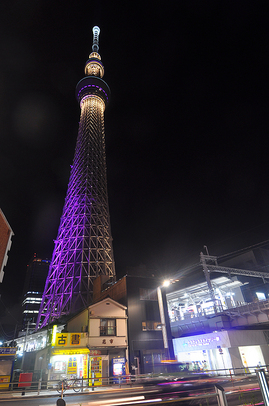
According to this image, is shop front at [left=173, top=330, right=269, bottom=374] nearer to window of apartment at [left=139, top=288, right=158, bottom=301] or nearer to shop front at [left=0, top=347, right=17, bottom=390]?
window of apartment at [left=139, top=288, right=158, bottom=301]

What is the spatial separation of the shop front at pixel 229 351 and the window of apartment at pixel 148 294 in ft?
24.2

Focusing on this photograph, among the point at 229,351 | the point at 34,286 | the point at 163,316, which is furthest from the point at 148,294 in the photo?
the point at 34,286

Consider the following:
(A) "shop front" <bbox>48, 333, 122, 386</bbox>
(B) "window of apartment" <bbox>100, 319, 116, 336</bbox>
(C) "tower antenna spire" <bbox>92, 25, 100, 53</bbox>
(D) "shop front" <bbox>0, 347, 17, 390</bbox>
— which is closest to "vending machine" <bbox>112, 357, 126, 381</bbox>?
(A) "shop front" <bbox>48, 333, 122, 386</bbox>

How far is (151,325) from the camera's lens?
26938mm

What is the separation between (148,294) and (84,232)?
24.3 metres

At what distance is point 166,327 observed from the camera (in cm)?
2747

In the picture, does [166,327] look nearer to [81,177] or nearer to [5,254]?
[5,254]

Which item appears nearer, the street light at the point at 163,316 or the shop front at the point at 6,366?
the shop front at the point at 6,366

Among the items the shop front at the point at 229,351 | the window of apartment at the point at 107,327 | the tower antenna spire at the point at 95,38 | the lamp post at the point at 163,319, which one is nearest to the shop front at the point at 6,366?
the window of apartment at the point at 107,327

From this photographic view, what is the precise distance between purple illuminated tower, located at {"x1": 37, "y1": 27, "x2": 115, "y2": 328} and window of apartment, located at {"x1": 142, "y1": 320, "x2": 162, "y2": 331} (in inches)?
→ 641

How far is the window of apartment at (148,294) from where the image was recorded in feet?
92.3

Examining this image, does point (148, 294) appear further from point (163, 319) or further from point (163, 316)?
point (163, 319)

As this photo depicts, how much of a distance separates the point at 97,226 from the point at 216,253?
27314 mm

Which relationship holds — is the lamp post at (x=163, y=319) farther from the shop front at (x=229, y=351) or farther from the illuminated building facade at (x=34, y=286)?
the illuminated building facade at (x=34, y=286)
